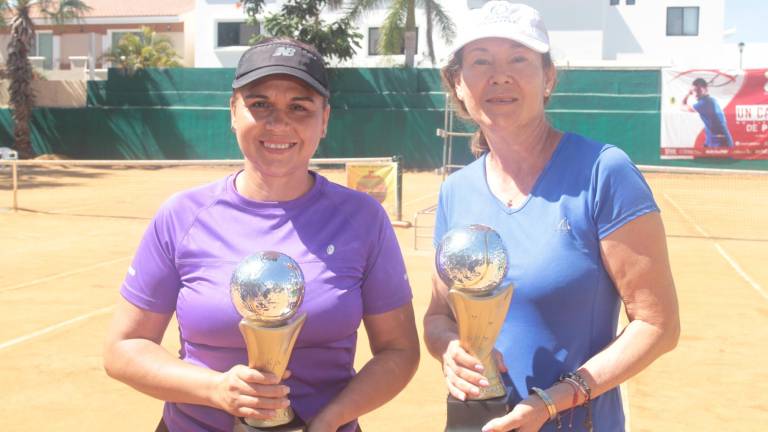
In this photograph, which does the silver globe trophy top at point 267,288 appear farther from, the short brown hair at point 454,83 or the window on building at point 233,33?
the window on building at point 233,33

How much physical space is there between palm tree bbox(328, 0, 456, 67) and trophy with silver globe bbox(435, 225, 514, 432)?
2774cm

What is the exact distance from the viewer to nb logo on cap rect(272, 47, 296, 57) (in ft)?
7.03

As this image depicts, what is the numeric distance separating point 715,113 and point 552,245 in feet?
82.7

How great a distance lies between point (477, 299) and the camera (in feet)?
6.07

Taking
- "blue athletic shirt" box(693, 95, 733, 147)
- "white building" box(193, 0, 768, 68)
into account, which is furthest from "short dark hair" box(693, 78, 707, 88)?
"white building" box(193, 0, 768, 68)

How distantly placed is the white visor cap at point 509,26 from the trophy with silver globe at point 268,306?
0.82 metres

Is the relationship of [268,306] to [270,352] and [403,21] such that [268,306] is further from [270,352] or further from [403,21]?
[403,21]

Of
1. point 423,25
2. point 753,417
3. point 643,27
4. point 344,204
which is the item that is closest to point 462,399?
point 344,204

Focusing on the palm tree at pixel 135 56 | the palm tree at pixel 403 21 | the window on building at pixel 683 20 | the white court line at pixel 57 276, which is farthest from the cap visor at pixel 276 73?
the window on building at pixel 683 20

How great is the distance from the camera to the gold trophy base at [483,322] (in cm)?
186

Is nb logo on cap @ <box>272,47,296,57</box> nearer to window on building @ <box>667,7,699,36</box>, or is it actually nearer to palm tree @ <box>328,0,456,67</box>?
palm tree @ <box>328,0,456,67</box>

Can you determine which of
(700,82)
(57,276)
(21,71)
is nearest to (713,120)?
(700,82)

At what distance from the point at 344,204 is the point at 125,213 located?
14.8 metres

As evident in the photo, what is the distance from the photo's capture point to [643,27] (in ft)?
124
